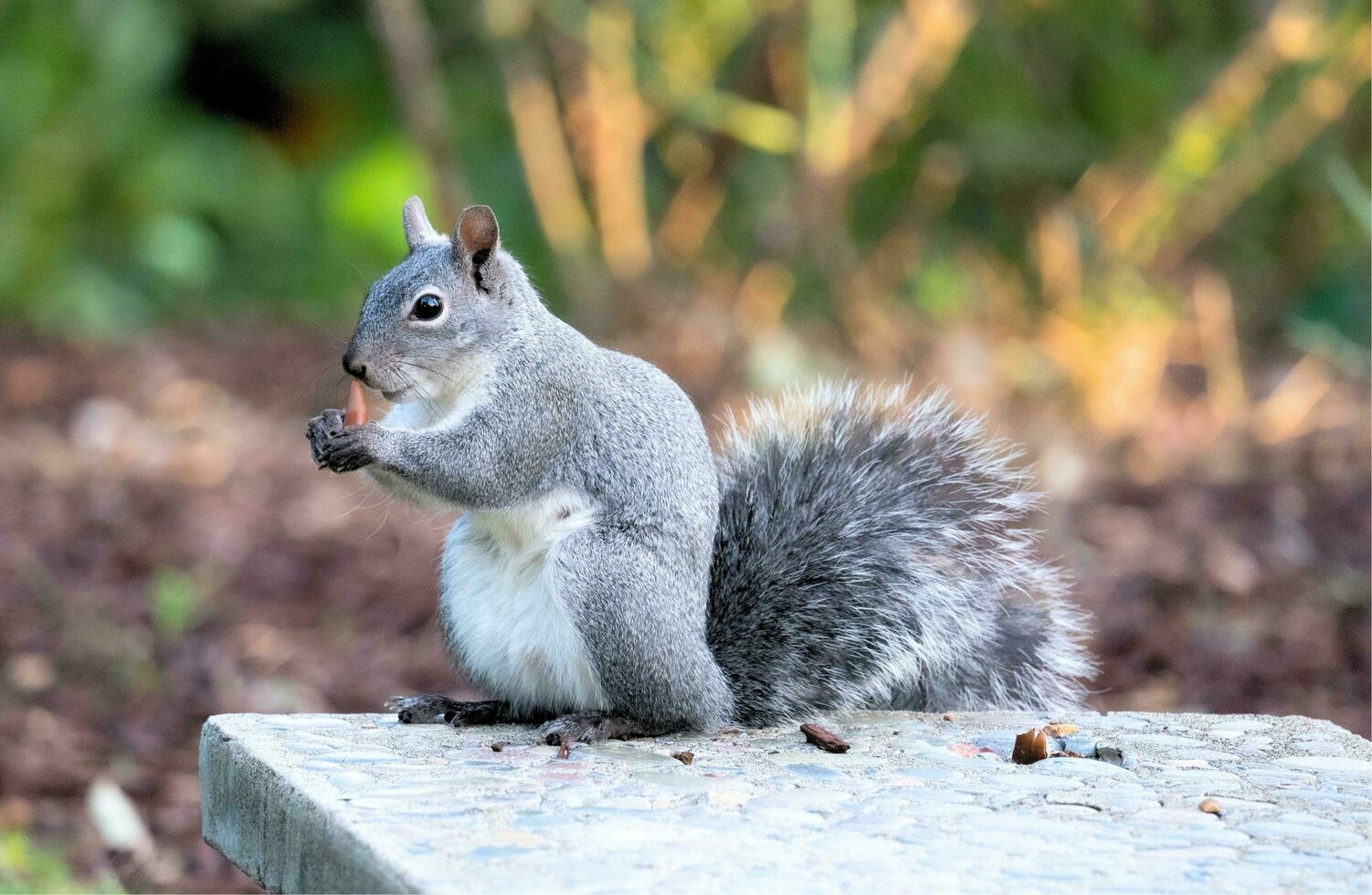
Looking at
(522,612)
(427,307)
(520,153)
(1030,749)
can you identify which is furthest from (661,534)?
(520,153)

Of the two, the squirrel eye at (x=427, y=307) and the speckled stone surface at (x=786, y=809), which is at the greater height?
the squirrel eye at (x=427, y=307)

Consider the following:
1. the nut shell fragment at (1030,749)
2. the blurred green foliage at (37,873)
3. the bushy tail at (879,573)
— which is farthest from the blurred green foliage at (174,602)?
the nut shell fragment at (1030,749)

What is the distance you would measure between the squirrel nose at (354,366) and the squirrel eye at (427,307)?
0.12m

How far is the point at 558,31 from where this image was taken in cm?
620

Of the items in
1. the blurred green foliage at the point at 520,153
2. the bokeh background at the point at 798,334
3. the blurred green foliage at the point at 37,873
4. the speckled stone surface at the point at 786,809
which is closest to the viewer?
the speckled stone surface at the point at 786,809

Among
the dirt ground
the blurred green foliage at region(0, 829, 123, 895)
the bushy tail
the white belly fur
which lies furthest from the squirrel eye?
the blurred green foliage at region(0, 829, 123, 895)

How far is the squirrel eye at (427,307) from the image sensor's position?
228 centimetres

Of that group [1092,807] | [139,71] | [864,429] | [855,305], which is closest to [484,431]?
[864,429]

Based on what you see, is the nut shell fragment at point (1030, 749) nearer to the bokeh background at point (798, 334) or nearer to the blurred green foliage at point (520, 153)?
the bokeh background at point (798, 334)

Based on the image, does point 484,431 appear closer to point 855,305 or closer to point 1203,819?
point 1203,819

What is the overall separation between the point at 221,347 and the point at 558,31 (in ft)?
7.59

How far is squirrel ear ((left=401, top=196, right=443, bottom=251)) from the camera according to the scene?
8.14 feet

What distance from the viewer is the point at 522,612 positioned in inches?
87.2

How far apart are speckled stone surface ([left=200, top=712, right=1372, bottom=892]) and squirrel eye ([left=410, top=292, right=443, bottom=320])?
602 millimetres
